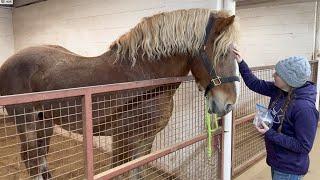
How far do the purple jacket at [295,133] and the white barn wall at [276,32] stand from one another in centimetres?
276

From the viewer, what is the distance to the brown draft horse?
1.62 m

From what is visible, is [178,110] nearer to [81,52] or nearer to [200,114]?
[200,114]

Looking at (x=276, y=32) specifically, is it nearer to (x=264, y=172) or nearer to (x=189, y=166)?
(x=264, y=172)

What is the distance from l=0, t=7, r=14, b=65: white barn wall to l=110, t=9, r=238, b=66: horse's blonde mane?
464cm

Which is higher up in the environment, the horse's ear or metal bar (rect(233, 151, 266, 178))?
the horse's ear

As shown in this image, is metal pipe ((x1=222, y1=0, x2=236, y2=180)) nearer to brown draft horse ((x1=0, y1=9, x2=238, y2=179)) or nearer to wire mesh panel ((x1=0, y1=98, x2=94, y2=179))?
brown draft horse ((x1=0, y1=9, x2=238, y2=179))

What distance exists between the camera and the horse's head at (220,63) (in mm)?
1598

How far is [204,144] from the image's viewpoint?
2396mm

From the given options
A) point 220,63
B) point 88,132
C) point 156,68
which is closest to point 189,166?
point 156,68

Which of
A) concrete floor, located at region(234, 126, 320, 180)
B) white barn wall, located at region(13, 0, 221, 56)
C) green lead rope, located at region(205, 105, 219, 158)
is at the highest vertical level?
white barn wall, located at region(13, 0, 221, 56)

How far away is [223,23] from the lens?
5.20 feet

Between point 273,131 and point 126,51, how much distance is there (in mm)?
968

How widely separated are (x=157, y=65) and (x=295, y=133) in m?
0.85

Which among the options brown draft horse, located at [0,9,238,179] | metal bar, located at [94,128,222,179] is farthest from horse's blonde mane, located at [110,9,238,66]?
metal bar, located at [94,128,222,179]
